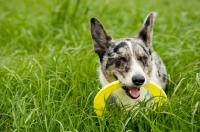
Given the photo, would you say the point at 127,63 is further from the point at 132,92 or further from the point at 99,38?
the point at 99,38

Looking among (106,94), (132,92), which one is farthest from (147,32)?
(106,94)

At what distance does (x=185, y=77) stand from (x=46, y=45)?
2.26 meters

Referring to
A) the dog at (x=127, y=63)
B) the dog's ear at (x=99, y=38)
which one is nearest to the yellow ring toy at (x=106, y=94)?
the dog at (x=127, y=63)

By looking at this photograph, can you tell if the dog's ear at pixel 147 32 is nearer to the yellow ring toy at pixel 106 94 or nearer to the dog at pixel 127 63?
the dog at pixel 127 63

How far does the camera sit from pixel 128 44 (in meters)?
4.11

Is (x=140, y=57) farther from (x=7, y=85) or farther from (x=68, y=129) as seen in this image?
(x=7, y=85)

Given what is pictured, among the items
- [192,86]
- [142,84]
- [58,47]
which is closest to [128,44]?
[142,84]

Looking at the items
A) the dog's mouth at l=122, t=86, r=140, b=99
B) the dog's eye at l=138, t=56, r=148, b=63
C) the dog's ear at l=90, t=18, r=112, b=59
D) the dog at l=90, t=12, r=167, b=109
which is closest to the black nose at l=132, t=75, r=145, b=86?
the dog at l=90, t=12, r=167, b=109

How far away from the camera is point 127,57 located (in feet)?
13.1

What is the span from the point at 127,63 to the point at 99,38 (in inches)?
24.7

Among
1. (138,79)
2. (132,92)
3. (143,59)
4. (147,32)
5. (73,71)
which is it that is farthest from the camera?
(73,71)

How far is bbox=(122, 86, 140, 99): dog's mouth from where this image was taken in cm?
390

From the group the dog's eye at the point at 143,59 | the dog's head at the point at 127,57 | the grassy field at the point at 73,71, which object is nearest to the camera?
the grassy field at the point at 73,71

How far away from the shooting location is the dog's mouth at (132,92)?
3896 mm
